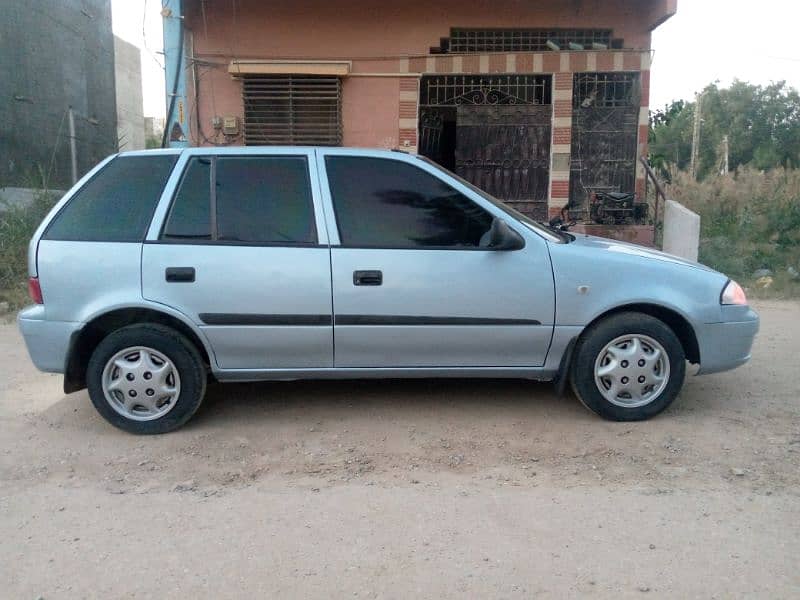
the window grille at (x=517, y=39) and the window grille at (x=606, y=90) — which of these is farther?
the window grille at (x=517, y=39)

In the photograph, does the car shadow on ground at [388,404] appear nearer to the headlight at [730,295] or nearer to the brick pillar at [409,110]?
the headlight at [730,295]

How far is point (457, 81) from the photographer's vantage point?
421 inches

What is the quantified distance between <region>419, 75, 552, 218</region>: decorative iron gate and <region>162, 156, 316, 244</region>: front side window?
21.9 ft

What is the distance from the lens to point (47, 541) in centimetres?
310

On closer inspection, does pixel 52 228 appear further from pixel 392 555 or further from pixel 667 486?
pixel 667 486

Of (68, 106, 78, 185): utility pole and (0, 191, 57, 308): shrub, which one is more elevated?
(68, 106, 78, 185): utility pole

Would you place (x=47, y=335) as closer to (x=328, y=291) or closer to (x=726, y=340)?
(x=328, y=291)

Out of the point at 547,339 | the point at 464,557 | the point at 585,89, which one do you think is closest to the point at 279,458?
the point at 464,557

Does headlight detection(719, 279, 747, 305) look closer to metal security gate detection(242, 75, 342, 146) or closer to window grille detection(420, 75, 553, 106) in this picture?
window grille detection(420, 75, 553, 106)

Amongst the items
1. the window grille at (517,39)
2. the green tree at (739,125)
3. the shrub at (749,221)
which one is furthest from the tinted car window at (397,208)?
the green tree at (739,125)

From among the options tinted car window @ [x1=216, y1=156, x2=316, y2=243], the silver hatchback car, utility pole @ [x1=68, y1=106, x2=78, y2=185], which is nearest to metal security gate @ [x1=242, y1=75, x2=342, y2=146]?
tinted car window @ [x1=216, y1=156, x2=316, y2=243]

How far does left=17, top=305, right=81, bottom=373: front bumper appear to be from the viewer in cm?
421

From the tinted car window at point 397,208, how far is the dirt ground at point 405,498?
1.19m

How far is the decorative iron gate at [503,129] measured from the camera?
10680 millimetres
